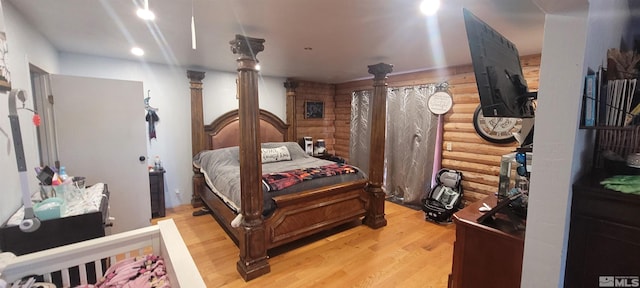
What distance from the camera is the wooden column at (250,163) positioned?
220 centimetres

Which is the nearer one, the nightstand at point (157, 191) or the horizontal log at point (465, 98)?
the horizontal log at point (465, 98)

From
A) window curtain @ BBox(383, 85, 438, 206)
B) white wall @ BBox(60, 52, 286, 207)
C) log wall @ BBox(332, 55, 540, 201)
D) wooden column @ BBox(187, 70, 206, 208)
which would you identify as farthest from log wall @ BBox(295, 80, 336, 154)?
log wall @ BBox(332, 55, 540, 201)

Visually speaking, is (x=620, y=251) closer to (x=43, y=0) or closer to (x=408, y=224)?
(x=408, y=224)

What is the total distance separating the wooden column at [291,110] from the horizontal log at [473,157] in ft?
8.47

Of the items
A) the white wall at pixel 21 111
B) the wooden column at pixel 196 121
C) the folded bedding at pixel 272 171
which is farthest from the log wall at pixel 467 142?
the white wall at pixel 21 111

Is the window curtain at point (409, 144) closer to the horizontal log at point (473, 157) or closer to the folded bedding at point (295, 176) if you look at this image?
the horizontal log at point (473, 157)

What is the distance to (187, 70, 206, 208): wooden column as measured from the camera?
12.7 feet

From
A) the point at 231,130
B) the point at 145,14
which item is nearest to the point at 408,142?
the point at 231,130

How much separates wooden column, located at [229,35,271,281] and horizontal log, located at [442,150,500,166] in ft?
9.16

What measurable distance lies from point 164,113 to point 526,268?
166 inches

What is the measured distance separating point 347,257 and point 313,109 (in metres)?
3.23

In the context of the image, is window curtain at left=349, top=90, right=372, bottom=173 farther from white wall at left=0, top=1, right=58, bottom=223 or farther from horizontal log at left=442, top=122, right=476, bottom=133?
white wall at left=0, top=1, right=58, bottom=223

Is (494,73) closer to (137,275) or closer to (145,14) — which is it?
(137,275)

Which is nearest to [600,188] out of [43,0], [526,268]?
[526,268]
